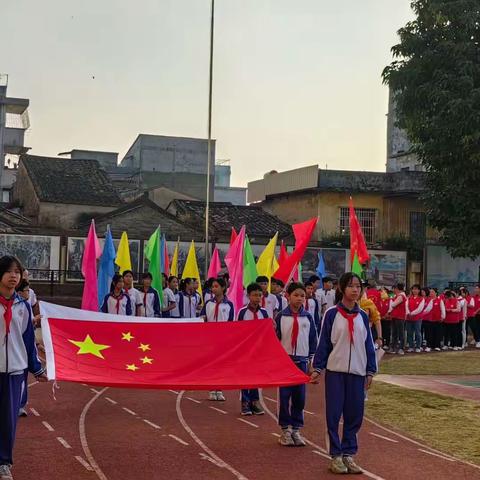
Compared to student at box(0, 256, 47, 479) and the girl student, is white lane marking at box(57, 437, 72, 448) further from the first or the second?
the girl student

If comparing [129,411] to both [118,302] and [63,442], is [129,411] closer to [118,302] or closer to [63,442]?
[63,442]

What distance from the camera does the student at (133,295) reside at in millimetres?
14867

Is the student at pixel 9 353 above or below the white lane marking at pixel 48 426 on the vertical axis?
above

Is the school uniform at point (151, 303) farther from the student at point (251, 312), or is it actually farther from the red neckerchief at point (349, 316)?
the red neckerchief at point (349, 316)

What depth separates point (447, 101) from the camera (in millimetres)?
32156

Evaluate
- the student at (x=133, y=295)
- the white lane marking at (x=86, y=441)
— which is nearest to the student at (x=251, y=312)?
the white lane marking at (x=86, y=441)

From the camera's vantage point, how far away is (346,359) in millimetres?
8383

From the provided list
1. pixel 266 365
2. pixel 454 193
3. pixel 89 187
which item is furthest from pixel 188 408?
pixel 89 187

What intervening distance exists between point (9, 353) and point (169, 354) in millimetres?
2648

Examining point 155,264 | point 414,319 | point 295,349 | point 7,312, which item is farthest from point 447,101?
point 7,312

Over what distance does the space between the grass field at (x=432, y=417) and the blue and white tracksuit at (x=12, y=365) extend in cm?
496

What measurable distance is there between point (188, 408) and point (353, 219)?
25.3 feet

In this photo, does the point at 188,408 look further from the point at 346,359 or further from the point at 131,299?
the point at 346,359

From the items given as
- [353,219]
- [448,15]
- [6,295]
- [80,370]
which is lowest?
[80,370]
